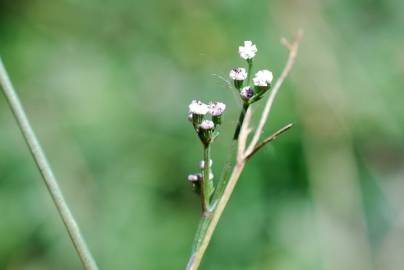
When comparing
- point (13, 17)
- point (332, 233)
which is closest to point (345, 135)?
point (332, 233)

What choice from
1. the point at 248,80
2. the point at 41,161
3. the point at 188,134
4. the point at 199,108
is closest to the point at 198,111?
the point at 199,108

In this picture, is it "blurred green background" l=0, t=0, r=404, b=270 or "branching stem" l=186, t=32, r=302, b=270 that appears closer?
"branching stem" l=186, t=32, r=302, b=270

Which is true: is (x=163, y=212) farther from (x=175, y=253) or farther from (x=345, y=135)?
(x=345, y=135)

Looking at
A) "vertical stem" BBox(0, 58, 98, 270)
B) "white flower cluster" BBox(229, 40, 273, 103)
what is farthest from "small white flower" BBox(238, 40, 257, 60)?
"vertical stem" BBox(0, 58, 98, 270)

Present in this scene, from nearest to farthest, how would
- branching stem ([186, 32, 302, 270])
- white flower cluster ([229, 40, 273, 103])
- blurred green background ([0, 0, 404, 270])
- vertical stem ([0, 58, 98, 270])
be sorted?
vertical stem ([0, 58, 98, 270]) < branching stem ([186, 32, 302, 270]) < white flower cluster ([229, 40, 273, 103]) < blurred green background ([0, 0, 404, 270])

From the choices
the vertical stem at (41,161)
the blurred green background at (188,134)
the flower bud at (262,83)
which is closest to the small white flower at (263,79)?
the flower bud at (262,83)

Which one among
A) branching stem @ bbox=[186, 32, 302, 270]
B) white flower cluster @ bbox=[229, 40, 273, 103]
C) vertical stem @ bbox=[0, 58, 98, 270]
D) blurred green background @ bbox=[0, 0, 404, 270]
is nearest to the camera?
vertical stem @ bbox=[0, 58, 98, 270]

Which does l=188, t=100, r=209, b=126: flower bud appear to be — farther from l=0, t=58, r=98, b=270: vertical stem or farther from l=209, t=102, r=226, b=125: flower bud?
l=0, t=58, r=98, b=270: vertical stem

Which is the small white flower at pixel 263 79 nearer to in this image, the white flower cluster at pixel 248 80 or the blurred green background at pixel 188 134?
the white flower cluster at pixel 248 80
